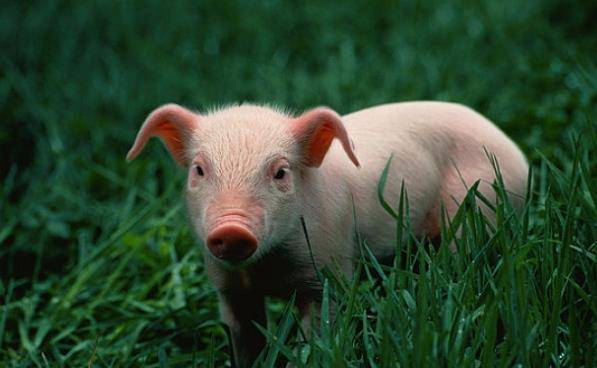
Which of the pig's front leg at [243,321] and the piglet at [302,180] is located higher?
the piglet at [302,180]

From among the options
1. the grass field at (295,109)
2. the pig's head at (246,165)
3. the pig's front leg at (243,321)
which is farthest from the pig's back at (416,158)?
the pig's front leg at (243,321)

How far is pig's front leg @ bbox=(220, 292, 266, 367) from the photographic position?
332 centimetres

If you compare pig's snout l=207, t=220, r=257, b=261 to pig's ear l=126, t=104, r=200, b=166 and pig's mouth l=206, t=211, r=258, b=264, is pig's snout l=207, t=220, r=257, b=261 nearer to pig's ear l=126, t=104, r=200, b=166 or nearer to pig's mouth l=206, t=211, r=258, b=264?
pig's mouth l=206, t=211, r=258, b=264

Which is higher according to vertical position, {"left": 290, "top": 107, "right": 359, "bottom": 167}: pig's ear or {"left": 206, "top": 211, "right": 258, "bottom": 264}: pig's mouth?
{"left": 290, "top": 107, "right": 359, "bottom": 167}: pig's ear

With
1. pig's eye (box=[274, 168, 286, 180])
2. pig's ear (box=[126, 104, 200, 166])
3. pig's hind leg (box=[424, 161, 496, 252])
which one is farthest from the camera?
pig's hind leg (box=[424, 161, 496, 252])

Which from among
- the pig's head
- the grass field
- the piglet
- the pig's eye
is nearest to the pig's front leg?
the piglet

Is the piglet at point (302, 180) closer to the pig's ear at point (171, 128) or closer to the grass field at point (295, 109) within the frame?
the pig's ear at point (171, 128)

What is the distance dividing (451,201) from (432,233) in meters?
0.15

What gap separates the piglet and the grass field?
0.14 metres

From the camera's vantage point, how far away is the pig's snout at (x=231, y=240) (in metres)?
2.65

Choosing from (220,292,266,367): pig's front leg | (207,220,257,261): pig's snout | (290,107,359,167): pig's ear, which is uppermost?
(290,107,359,167): pig's ear

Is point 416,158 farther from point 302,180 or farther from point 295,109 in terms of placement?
point 295,109

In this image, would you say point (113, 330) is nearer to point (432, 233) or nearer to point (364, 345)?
point (432, 233)

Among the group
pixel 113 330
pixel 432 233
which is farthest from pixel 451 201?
pixel 113 330
